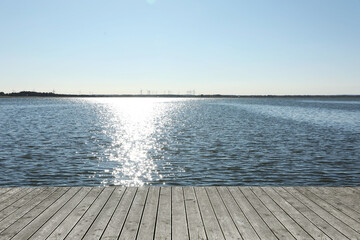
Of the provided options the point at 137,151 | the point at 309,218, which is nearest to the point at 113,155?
the point at 137,151

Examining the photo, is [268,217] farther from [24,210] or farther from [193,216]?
[24,210]

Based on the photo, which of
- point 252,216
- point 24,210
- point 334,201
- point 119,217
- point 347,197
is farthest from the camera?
point 347,197

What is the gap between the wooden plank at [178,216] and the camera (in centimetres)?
486

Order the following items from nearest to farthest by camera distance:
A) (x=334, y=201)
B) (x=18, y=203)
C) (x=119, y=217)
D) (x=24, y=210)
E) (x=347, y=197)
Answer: (x=119, y=217) < (x=24, y=210) < (x=18, y=203) < (x=334, y=201) < (x=347, y=197)

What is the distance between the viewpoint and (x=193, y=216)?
5.59 m

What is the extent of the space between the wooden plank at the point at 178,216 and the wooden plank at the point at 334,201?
123 inches

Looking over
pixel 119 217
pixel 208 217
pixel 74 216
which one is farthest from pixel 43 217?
pixel 208 217

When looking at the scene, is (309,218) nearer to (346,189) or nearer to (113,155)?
(346,189)

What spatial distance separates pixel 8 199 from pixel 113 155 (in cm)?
1255

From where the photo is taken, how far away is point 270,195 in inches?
270

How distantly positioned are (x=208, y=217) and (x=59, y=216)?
8.89ft

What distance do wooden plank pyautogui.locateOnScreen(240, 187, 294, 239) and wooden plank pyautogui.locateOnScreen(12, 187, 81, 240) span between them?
3.88m

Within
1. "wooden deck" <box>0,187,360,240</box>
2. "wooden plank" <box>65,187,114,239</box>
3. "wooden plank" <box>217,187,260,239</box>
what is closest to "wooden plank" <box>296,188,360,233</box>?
"wooden deck" <box>0,187,360,240</box>

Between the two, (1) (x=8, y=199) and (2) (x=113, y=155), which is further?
(2) (x=113, y=155)
